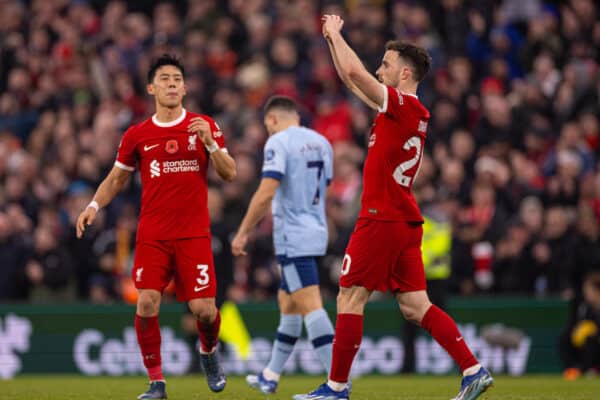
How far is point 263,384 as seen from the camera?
1210 centimetres

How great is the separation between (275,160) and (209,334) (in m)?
1.95

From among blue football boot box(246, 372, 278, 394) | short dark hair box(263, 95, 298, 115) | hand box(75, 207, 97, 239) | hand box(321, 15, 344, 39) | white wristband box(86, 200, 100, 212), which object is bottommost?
blue football boot box(246, 372, 278, 394)

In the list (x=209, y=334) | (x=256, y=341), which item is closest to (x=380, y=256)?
(x=209, y=334)

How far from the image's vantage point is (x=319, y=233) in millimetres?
12016

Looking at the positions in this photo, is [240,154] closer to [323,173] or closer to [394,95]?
[323,173]

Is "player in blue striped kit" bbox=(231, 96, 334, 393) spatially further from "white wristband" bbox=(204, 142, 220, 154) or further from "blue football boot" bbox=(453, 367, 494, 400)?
"blue football boot" bbox=(453, 367, 494, 400)

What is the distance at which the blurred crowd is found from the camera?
55.3 feet

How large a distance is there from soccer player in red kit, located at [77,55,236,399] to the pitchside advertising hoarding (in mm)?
6263

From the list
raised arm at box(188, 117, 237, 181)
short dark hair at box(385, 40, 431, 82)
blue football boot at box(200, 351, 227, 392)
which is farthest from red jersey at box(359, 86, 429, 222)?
blue football boot at box(200, 351, 227, 392)

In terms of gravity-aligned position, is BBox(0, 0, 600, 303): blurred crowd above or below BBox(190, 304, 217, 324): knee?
above

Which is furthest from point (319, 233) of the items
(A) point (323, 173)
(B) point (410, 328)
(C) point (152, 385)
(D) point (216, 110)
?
(D) point (216, 110)

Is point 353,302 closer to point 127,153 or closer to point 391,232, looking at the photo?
point 391,232

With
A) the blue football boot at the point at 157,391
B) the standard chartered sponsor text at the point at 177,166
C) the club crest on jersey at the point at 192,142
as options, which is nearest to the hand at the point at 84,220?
the standard chartered sponsor text at the point at 177,166

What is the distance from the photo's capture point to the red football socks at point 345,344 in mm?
9234
